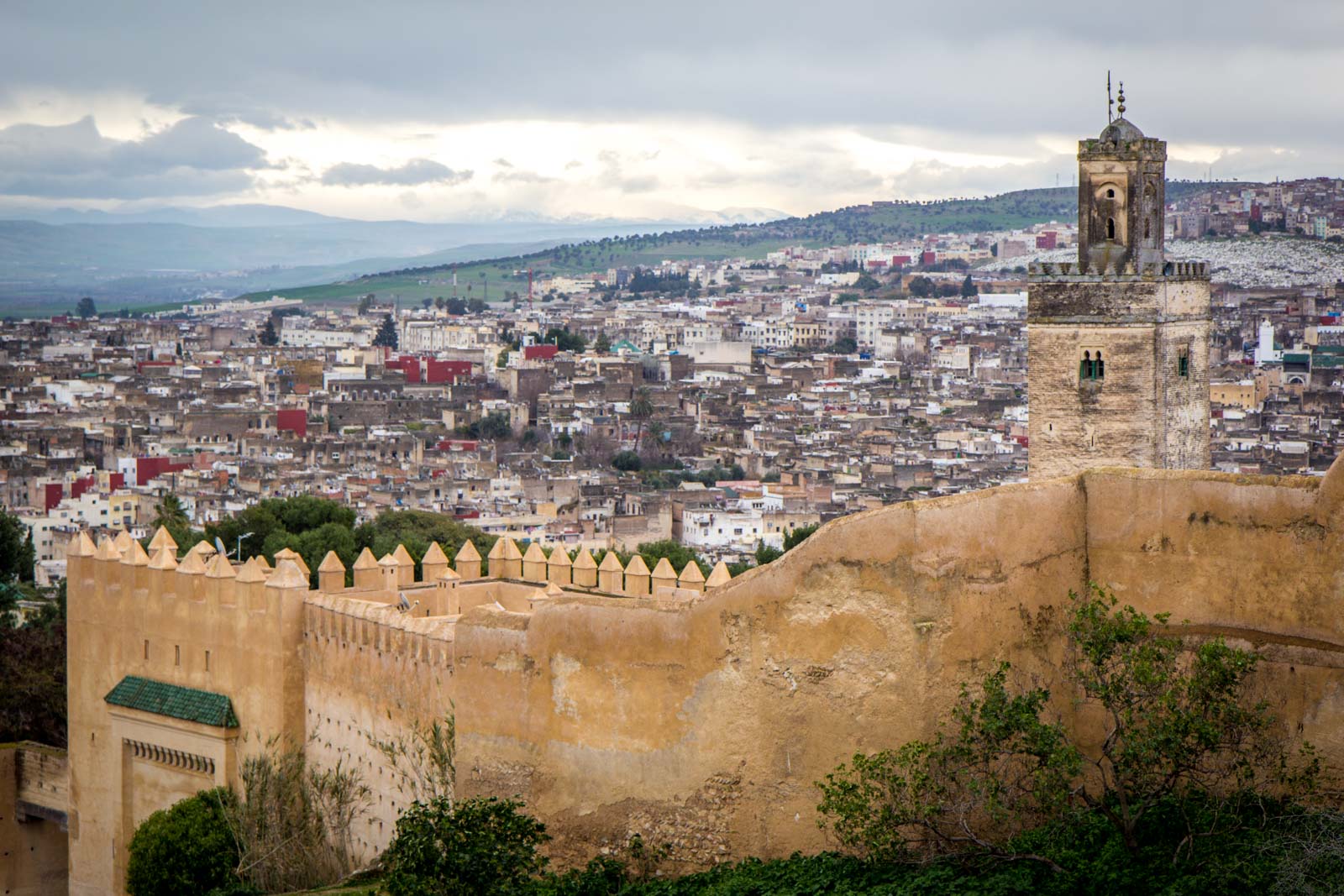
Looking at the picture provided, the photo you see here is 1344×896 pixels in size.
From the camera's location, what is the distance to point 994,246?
168 meters

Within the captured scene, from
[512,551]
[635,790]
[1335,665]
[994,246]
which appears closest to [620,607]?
[635,790]

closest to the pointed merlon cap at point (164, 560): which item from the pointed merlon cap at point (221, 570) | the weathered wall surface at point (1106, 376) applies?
the pointed merlon cap at point (221, 570)

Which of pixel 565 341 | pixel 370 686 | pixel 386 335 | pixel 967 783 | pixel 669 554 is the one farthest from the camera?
pixel 386 335

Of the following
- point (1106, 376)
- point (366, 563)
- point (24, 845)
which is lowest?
point (24, 845)

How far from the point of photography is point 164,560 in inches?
644

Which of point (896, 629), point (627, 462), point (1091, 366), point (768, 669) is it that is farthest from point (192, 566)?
point (627, 462)

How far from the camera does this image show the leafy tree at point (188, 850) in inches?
597

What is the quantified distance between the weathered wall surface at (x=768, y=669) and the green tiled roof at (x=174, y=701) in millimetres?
4657

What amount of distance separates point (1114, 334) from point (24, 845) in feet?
36.2

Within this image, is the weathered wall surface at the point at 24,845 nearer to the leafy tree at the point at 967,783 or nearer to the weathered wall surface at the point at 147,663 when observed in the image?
the weathered wall surface at the point at 147,663

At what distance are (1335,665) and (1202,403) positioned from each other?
489 inches

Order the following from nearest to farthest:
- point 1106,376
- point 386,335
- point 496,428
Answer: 1. point 1106,376
2. point 496,428
3. point 386,335

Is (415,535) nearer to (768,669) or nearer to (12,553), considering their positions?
(12,553)

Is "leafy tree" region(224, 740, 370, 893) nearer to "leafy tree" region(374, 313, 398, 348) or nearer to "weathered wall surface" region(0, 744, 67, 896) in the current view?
"weathered wall surface" region(0, 744, 67, 896)
